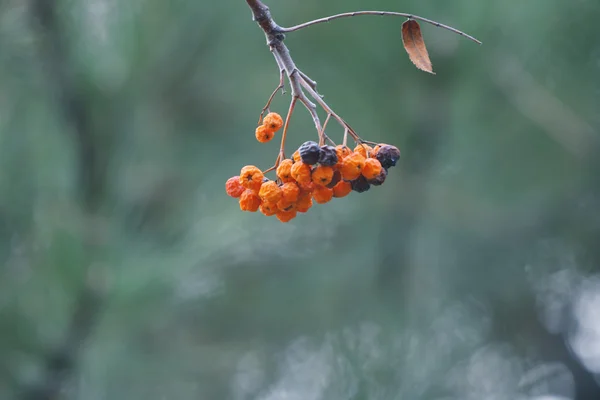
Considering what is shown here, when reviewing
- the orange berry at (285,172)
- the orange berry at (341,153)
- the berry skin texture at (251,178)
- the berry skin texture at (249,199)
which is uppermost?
the berry skin texture at (251,178)

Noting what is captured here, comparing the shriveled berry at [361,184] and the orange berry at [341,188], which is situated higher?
the orange berry at [341,188]

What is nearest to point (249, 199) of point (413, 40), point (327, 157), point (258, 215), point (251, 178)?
point (251, 178)

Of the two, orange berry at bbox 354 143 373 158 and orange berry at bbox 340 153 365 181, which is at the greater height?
orange berry at bbox 354 143 373 158

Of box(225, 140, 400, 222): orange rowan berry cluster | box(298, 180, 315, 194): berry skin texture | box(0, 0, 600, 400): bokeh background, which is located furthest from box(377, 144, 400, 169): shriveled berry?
box(0, 0, 600, 400): bokeh background

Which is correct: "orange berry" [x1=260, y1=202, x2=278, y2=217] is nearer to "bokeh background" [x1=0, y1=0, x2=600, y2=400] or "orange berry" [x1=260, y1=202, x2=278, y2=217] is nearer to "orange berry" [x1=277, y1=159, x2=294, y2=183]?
"orange berry" [x1=277, y1=159, x2=294, y2=183]

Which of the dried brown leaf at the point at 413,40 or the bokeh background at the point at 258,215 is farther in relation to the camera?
the bokeh background at the point at 258,215

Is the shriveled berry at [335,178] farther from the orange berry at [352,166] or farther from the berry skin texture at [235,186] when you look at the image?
the berry skin texture at [235,186]

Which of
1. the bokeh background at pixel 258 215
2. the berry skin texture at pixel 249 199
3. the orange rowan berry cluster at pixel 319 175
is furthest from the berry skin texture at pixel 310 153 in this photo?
the bokeh background at pixel 258 215
